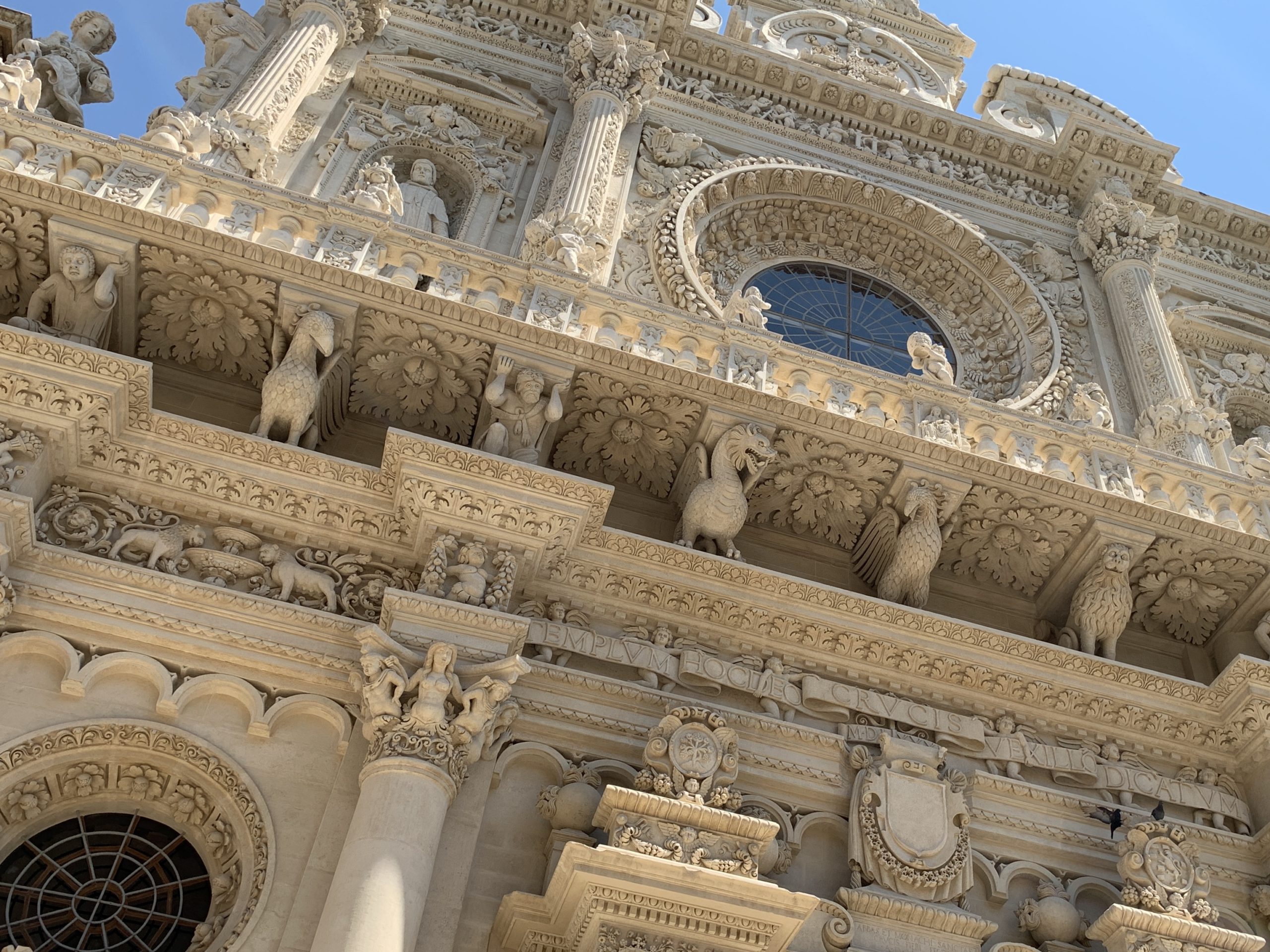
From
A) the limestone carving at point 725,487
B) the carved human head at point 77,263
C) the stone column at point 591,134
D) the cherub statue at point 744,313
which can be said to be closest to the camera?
the carved human head at point 77,263

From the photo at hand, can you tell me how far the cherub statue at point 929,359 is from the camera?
10.1 m

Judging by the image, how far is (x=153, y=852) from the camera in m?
7.01

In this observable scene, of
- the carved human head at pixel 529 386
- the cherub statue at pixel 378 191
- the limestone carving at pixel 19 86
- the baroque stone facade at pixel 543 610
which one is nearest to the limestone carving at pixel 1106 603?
the baroque stone facade at pixel 543 610

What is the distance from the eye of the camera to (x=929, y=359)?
10.3m

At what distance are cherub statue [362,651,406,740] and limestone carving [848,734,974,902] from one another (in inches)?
118

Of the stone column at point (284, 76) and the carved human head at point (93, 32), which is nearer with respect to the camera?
the stone column at point (284, 76)

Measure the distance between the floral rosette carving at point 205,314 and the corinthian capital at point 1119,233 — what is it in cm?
1071

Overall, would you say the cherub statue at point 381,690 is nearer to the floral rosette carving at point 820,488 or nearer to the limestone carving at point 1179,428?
the floral rosette carving at point 820,488

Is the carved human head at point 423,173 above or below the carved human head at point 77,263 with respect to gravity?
above

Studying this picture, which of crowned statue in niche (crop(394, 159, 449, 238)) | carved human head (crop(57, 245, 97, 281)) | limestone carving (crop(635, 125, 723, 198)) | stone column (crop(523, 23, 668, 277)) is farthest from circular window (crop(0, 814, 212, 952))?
limestone carving (crop(635, 125, 723, 198))

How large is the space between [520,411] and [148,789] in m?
3.37

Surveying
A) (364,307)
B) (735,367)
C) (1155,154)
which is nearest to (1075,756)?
(735,367)

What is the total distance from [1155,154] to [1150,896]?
468 inches

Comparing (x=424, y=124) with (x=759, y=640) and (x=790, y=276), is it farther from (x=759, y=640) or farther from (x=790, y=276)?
(x=759, y=640)
